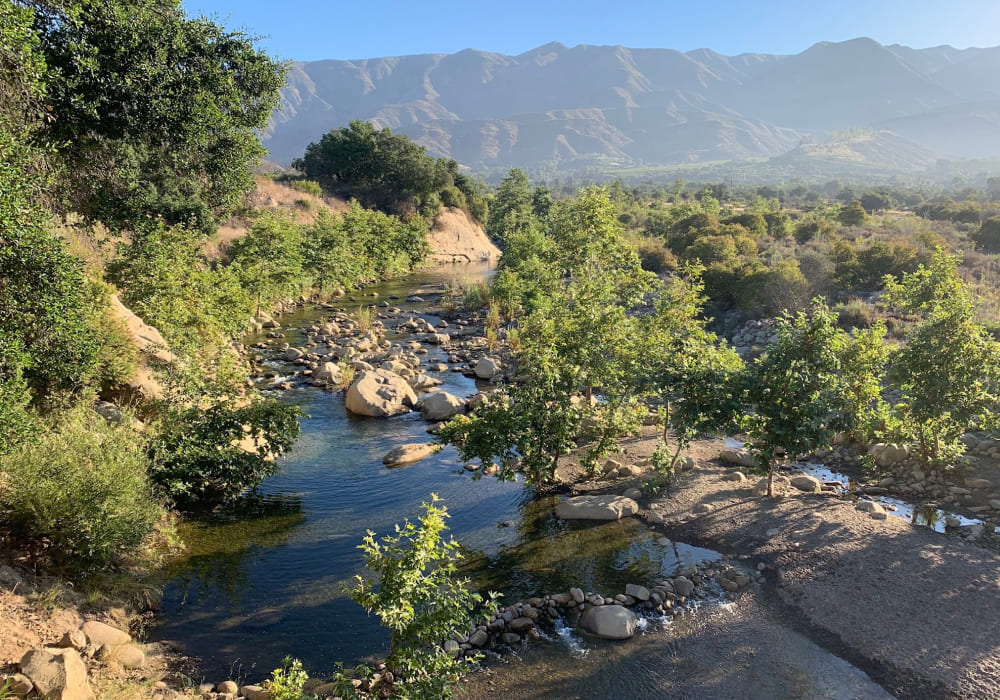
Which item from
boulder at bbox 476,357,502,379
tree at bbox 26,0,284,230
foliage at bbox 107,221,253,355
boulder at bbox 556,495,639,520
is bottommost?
boulder at bbox 556,495,639,520

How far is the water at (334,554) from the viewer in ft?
32.1

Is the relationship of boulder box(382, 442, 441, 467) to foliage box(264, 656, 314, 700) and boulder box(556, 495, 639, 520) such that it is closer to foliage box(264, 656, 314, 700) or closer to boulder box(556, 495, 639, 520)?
boulder box(556, 495, 639, 520)

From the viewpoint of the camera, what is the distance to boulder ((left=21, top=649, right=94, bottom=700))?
6.76m

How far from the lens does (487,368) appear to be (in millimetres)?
26156

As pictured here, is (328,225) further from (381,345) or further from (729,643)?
(729,643)

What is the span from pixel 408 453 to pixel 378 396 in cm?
453

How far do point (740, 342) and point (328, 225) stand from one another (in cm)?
3364

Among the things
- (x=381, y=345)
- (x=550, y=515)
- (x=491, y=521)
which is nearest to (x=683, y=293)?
(x=550, y=515)


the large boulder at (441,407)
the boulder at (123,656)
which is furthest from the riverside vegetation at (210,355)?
the large boulder at (441,407)

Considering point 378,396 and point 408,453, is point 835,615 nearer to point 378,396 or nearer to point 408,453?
point 408,453

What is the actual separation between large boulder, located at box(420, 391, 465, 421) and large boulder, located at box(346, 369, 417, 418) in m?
1.01

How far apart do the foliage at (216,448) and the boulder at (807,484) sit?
13653mm

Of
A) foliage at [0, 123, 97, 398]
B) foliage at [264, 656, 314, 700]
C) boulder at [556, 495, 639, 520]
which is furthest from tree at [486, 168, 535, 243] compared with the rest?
foliage at [264, 656, 314, 700]

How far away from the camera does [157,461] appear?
12648 mm
